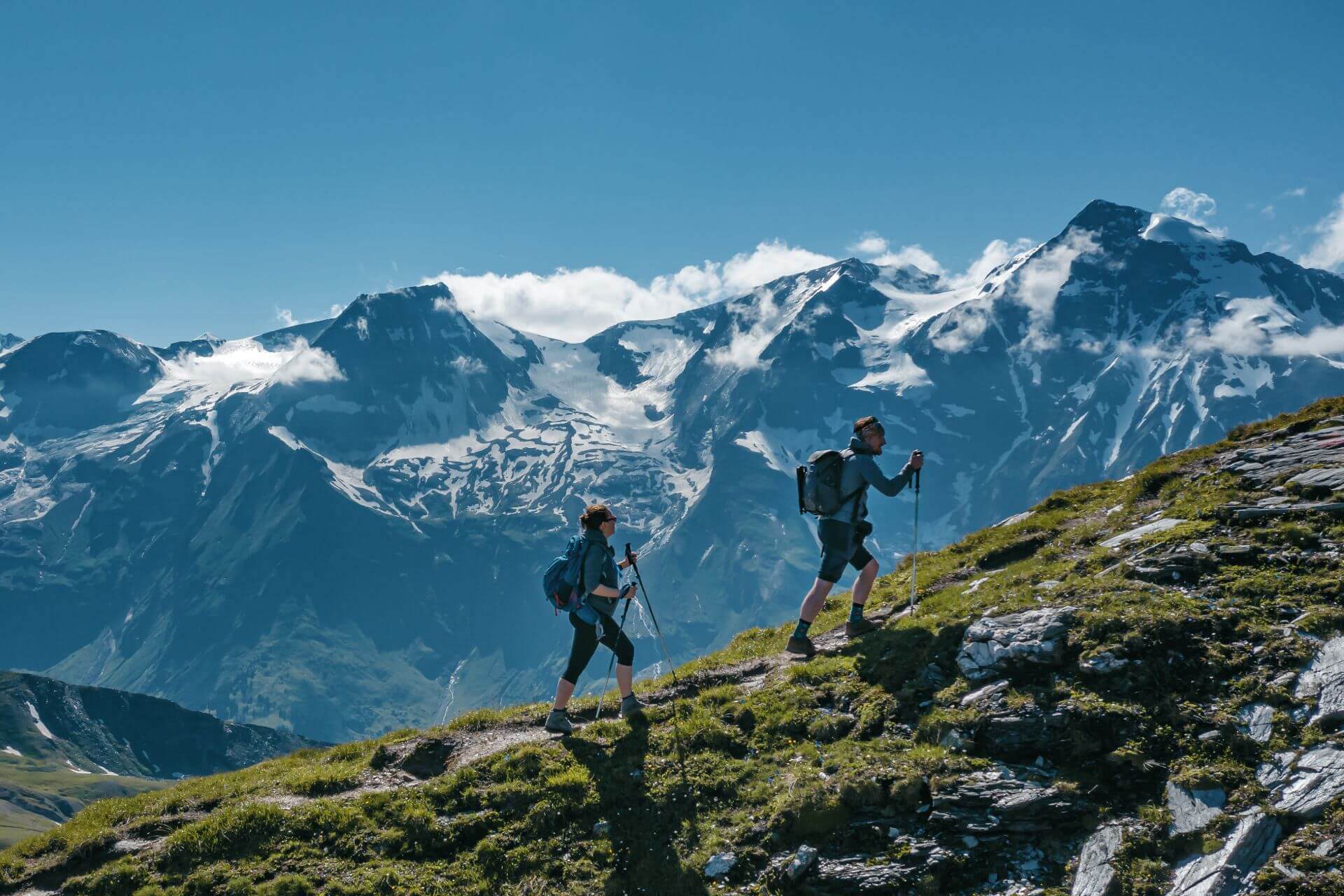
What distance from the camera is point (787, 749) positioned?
1516 cm

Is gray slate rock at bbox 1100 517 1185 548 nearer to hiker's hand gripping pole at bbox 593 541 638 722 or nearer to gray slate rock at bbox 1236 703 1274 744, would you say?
gray slate rock at bbox 1236 703 1274 744

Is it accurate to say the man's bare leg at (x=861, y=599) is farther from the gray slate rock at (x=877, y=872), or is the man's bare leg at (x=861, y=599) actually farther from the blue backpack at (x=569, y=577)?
the gray slate rock at (x=877, y=872)

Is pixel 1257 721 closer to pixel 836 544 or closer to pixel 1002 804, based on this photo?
pixel 1002 804

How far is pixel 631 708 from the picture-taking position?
17.6 meters

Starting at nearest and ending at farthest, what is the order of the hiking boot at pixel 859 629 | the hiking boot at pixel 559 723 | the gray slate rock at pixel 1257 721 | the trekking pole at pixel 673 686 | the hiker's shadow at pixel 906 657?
1. the gray slate rock at pixel 1257 721
2. the trekking pole at pixel 673 686
3. the hiker's shadow at pixel 906 657
4. the hiking boot at pixel 559 723
5. the hiking boot at pixel 859 629

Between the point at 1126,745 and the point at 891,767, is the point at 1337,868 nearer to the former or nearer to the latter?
the point at 1126,745

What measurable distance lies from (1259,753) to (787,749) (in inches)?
269

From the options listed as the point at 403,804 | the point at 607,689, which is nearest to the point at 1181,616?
the point at 607,689

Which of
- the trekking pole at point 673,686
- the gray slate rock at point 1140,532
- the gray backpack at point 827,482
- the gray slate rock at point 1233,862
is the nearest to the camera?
the gray slate rock at point 1233,862

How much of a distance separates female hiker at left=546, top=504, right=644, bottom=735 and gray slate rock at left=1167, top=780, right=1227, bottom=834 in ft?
30.3

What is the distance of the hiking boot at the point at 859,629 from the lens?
63.2 ft

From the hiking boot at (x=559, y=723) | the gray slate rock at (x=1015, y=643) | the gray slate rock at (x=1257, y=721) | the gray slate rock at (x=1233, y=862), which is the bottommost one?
the gray slate rock at (x=1233, y=862)

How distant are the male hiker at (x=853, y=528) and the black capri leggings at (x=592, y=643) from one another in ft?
12.5

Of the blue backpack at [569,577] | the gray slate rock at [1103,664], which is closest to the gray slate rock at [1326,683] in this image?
the gray slate rock at [1103,664]
